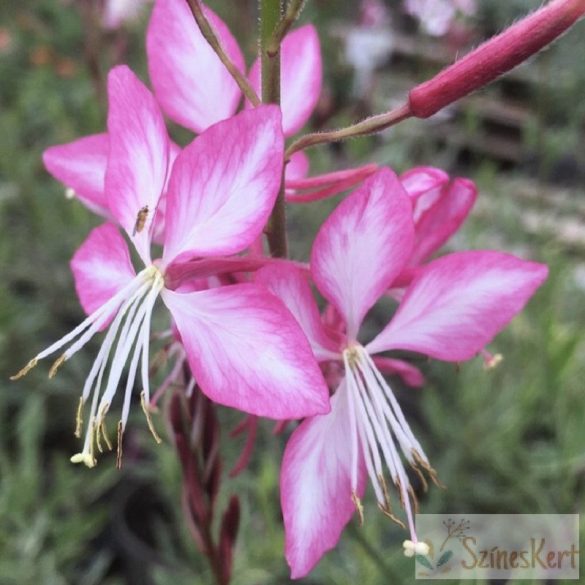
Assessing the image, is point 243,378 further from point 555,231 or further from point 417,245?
point 555,231

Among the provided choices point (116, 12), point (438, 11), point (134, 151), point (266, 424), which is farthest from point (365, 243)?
point (116, 12)

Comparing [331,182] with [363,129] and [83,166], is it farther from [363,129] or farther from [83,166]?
→ [83,166]

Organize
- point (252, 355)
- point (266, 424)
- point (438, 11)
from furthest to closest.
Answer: point (438, 11)
point (266, 424)
point (252, 355)

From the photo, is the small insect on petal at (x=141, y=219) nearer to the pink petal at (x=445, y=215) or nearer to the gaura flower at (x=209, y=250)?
the gaura flower at (x=209, y=250)

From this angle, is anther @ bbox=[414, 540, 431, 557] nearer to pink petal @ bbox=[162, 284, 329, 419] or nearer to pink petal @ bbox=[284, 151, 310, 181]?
pink petal @ bbox=[162, 284, 329, 419]

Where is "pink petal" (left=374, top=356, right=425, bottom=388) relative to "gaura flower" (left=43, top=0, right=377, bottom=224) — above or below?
below

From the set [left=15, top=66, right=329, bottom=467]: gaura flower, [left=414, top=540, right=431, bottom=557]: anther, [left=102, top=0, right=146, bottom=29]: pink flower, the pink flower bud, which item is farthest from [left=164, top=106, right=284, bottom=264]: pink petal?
[left=102, top=0, right=146, bottom=29]: pink flower
